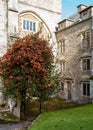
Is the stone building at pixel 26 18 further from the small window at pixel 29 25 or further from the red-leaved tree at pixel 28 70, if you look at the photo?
the red-leaved tree at pixel 28 70

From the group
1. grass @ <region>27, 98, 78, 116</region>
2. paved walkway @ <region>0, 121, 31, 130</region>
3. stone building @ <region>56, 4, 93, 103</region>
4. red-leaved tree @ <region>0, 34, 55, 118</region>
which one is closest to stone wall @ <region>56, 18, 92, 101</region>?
stone building @ <region>56, 4, 93, 103</region>

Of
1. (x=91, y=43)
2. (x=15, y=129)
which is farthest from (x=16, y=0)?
(x=15, y=129)

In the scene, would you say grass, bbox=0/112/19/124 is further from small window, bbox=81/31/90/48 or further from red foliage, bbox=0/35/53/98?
small window, bbox=81/31/90/48

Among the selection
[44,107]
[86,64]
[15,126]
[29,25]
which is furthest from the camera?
[29,25]

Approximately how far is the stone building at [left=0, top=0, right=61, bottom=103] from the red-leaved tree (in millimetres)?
6377

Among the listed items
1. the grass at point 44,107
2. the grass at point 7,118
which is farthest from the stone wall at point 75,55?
the grass at point 7,118

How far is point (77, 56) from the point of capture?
2395 cm

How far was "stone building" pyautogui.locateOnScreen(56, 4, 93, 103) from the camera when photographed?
72.8 feet

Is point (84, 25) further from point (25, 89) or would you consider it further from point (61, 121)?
point (61, 121)

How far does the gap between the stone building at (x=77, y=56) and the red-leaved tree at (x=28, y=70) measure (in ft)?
21.6

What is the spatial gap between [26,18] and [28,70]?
14269 mm

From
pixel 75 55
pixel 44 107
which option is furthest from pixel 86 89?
pixel 44 107

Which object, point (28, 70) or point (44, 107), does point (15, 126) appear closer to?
point (28, 70)

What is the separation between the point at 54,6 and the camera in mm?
29312
